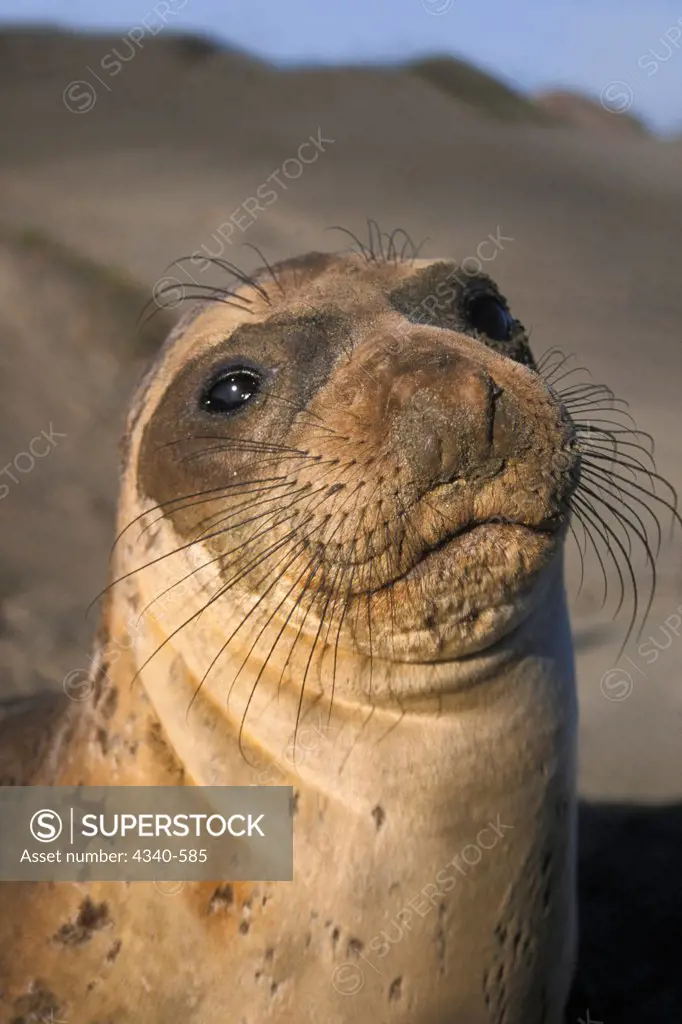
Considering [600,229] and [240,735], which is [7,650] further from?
[600,229]

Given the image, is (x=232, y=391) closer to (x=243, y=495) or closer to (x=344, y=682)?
(x=243, y=495)

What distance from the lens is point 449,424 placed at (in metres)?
2.06

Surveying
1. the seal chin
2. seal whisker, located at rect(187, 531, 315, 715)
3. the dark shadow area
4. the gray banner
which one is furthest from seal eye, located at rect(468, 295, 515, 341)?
the dark shadow area

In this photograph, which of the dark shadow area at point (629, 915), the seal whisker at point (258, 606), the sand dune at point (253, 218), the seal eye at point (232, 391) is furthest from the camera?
the sand dune at point (253, 218)

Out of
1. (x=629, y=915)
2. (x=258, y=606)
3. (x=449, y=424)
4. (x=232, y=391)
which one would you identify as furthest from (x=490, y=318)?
(x=629, y=915)

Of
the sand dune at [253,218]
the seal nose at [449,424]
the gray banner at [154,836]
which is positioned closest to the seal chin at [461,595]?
the seal nose at [449,424]

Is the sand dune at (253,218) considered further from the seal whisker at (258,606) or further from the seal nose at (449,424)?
the seal nose at (449,424)

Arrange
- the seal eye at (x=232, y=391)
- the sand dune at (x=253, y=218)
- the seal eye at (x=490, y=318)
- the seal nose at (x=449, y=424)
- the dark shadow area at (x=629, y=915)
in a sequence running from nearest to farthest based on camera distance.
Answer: the seal nose at (x=449, y=424) → the seal eye at (x=232, y=391) → the seal eye at (x=490, y=318) → the dark shadow area at (x=629, y=915) → the sand dune at (x=253, y=218)

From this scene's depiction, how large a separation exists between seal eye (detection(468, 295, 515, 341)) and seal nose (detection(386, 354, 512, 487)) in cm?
64

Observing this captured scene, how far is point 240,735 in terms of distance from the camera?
2.36 metres

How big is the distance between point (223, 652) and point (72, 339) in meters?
8.67

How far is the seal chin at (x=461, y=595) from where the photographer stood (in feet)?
7.00

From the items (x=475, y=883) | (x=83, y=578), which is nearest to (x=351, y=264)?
(x=475, y=883)

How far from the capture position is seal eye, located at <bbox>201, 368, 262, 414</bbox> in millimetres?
2453
